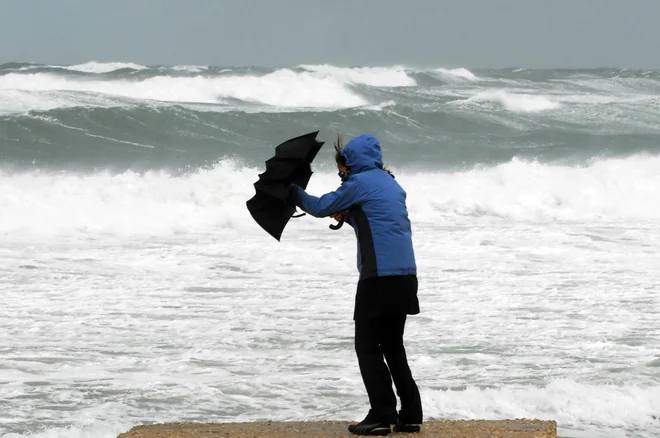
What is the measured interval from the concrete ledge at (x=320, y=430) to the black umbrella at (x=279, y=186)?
3.47 feet

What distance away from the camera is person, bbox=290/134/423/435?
475 cm

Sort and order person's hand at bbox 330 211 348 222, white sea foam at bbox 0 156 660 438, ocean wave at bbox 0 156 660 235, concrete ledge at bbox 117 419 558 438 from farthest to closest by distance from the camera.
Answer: ocean wave at bbox 0 156 660 235
white sea foam at bbox 0 156 660 438
concrete ledge at bbox 117 419 558 438
person's hand at bbox 330 211 348 222

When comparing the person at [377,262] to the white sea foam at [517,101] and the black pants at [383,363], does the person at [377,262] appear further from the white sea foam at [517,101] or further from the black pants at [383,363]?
the white sea foam at [517,101]

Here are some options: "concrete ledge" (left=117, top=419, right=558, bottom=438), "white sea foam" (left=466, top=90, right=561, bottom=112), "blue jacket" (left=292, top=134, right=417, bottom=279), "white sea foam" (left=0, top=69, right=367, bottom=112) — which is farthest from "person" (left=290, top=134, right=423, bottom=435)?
"white sea foam" (left=0, top=69, right=367, bottom=112)

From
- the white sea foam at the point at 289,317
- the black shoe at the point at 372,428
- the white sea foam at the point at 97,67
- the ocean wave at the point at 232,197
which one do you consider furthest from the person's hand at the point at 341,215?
the white sea foam at the point at 97,67

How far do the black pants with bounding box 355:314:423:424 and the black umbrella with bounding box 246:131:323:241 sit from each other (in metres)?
0.60

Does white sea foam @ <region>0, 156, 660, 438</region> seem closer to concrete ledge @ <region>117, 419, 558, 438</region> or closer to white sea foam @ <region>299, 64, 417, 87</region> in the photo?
concrete ledge @ <region>117, 419, 558, 438</region>

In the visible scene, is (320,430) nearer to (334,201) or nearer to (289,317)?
(334,201)

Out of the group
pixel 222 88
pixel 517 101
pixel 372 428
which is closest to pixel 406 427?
pixel 372 428

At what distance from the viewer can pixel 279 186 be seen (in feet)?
16.1

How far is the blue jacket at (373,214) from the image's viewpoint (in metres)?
4.75

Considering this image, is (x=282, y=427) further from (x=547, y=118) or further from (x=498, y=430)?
(x=547, y=118)

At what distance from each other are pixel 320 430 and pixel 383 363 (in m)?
0.62

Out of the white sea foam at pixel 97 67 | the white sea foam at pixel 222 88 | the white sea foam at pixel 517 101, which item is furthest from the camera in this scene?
the white sea foam at pixel 97 67
